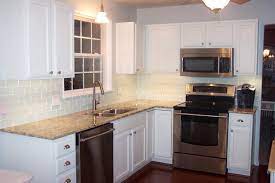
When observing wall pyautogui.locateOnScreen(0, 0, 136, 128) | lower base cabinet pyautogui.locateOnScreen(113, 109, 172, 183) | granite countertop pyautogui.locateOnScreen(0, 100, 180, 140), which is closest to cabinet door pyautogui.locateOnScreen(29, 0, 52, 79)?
wall pyautogui.locateOnScreen(0, 0, 136, 128)

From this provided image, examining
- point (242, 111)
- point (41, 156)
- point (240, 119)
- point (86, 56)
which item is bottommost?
point (41, 156)

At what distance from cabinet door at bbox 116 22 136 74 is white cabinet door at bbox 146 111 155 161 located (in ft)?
2.32

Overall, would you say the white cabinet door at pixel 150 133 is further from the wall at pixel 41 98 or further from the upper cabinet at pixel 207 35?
the upper cabinet at pixel 207 35

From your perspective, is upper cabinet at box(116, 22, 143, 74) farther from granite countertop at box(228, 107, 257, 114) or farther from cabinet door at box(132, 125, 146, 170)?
granite countertop at box(228, 107, 257, 114)

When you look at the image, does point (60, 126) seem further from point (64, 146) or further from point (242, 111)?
point (242, 111)

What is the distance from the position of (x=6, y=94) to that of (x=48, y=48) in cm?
61

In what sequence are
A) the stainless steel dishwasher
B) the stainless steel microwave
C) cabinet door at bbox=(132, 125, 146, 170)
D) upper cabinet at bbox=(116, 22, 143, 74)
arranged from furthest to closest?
upper cabinet at bbox=(116, 22, 143, 74) → the stainless steel microwave → cabinet door at bbox=(132, 125, 146, 170) → the stainless steel dishwasher

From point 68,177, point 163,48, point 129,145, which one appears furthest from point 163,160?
point 68,177

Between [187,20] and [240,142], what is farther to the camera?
[187,20]

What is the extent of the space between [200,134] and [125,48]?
1681mm

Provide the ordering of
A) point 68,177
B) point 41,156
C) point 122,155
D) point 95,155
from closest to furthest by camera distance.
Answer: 1. point 41,156
2. point 68,177
3. point 95,155
4. point 122,155

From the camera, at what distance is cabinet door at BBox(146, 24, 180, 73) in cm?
495

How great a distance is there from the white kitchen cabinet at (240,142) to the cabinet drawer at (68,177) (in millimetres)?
2343

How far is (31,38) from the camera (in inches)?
115
